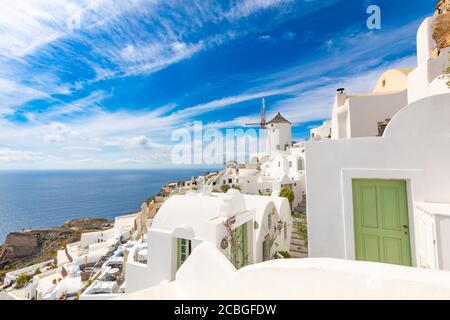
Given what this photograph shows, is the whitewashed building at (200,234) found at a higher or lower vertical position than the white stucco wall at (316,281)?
lower

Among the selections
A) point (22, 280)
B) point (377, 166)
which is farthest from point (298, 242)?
point (22, 280)

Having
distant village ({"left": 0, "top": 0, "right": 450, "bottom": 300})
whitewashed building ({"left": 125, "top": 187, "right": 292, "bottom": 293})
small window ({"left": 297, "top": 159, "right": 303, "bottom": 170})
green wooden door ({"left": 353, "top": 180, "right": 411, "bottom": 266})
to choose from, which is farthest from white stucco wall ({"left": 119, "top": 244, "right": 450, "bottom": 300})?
small window ({"left": 297, "top": 159, "right": 303, "bottom": 170})

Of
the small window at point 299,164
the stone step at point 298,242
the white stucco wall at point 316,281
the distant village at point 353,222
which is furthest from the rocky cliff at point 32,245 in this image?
the white stucco wall at point 316,281

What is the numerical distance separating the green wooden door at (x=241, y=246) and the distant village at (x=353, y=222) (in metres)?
0.04

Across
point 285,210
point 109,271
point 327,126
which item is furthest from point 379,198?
point 327,126

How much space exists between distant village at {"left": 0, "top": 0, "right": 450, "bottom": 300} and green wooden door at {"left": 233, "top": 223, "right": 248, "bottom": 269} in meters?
0.04

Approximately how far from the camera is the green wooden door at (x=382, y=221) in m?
3.77

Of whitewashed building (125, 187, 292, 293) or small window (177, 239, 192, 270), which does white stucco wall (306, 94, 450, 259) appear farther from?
small window (177, 239, 192, 270)

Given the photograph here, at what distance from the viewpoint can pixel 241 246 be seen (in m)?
7.04

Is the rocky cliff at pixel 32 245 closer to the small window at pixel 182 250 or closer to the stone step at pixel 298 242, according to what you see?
the small window at pixel 182 250

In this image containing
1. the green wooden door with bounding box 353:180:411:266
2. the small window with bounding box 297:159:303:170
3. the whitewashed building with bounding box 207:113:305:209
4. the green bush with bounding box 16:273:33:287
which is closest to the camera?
the green wooden door with bounding box 353:180:411:266

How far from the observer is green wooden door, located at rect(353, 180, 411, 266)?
3.77 meters
